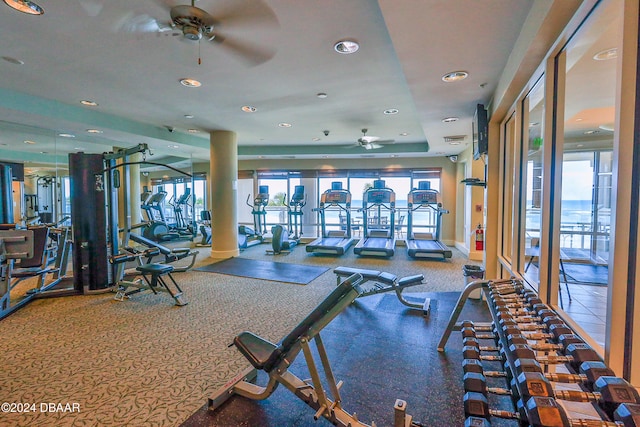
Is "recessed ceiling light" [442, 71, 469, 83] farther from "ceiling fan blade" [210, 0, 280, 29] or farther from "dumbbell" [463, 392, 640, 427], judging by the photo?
"dumbbell" [463, 392, 640, 427]

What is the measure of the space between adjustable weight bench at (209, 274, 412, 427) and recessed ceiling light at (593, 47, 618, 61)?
10.0 feet

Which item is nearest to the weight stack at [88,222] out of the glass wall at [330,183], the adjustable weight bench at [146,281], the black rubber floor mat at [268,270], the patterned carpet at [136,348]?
the adjustable weight bench at [146,281]

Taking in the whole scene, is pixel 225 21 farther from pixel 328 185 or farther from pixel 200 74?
pixel 328 185

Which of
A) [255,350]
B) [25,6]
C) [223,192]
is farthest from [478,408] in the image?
[223,192]

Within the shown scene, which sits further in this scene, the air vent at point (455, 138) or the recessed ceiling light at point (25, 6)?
the air vent at point (455, 138)

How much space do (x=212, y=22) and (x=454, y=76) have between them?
2.27m

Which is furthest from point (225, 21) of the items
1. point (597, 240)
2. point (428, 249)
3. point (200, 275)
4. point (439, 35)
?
point (597, 240)

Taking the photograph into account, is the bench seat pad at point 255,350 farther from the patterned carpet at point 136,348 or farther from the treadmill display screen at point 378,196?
the treadmill display screen at point 378,196

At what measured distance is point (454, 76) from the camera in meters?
2.95

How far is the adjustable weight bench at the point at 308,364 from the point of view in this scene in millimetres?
1594

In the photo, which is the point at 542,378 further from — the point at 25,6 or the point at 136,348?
the point at 25,6

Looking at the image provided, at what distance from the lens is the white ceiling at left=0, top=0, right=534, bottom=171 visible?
2.20 metres

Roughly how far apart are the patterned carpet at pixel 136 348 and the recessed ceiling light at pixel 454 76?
2.97 metres

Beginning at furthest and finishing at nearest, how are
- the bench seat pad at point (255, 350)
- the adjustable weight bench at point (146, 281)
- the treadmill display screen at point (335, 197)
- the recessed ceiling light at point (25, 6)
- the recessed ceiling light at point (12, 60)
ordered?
the treadmill display screen at point (335, 197) → the adjustable weight bench at point (146, 281) → the recessed ceiling light at point (12, 60) → the recessed ceiling light at point (25, 6) → the bench seat pad at point (255, 350)
